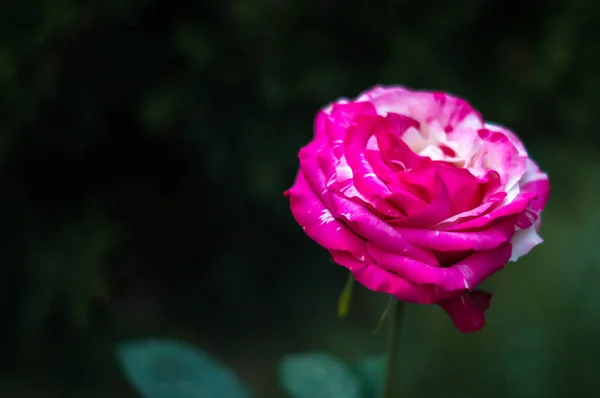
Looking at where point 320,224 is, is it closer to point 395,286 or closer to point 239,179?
point 395,286

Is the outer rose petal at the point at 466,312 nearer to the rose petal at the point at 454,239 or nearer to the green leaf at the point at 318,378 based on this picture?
the rose petal at the point at 454,239

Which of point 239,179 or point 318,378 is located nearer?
point 318,378

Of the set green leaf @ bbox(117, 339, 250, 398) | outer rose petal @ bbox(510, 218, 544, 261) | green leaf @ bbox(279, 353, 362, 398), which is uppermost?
Result: outer rose petal @ bbox(510, 218, 544, 261)

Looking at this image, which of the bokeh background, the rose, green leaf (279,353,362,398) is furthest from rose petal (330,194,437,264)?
the bokeh background

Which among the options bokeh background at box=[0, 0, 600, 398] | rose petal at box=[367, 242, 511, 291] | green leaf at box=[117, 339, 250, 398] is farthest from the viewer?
bokeh background at box=[0, 0, 600, 398]

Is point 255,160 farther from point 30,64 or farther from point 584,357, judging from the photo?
point 584,357

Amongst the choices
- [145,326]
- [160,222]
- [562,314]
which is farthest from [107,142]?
[562,314]

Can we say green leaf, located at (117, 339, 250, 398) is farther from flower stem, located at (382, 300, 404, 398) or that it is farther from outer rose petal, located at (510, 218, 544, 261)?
outer rose petal, located at (510, 218, 544, 261)

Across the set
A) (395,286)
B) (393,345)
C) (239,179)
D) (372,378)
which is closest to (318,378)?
(372,378)
